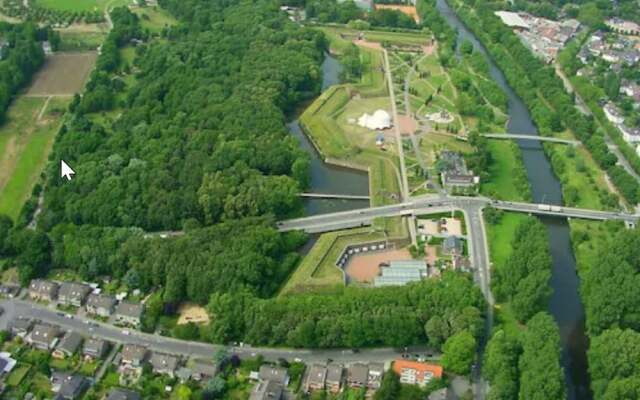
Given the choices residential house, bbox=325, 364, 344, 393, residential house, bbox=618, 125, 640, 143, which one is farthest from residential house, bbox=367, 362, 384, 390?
residential house, bbox=618, 125, 640, 143

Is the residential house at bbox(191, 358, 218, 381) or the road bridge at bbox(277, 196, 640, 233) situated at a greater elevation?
the residential house at bbox(191, 358, 218, 381)

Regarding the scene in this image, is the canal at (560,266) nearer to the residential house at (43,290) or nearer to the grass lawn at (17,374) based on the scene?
the grass lawn at (17,374)

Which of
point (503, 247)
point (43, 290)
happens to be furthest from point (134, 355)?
point (503, 247)

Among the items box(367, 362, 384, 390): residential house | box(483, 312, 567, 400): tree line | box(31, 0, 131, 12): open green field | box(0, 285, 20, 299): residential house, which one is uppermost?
box(483, 312, 567, 400): tree line

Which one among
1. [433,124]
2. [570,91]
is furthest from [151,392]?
[570,91]

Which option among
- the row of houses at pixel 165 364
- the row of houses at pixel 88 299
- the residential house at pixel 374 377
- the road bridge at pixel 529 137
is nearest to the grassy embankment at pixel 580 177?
the road bridge at pixel 529 137

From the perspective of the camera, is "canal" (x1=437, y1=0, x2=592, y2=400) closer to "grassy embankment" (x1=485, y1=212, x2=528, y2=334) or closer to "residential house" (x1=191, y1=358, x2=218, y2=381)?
"grassy embankment" (x1=485, y1=212, x2=528, y2=334)

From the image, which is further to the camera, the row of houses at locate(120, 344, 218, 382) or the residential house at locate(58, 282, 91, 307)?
the residential house at locate(58, 282, 91, 307)

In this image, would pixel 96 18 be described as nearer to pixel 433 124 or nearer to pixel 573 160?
pixel 433 124
